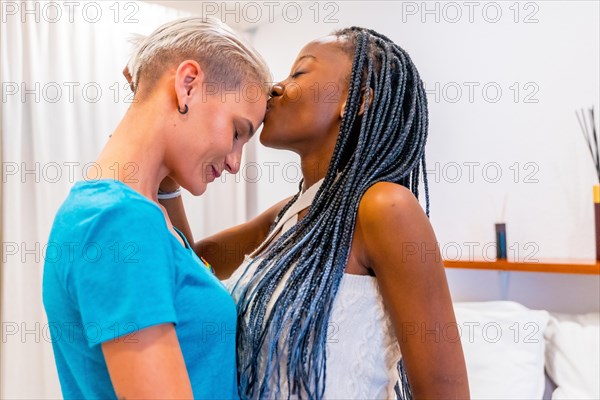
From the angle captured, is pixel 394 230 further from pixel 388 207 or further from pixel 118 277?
pixel 118 277

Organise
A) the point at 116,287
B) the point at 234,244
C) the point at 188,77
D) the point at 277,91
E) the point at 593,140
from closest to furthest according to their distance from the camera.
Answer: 1. the point at 116,287
2. the point at 188,77
3. the point at 277,91
4. the point at 234,244
5. the point at 593,140

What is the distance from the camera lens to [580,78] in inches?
78.5

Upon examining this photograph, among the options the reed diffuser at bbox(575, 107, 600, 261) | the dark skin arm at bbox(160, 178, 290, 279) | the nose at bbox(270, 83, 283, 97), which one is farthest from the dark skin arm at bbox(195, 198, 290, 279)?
the reed diffuser at bbox(575, 107, 600, 261)

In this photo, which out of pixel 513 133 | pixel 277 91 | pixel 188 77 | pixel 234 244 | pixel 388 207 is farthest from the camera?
pixel 513 133

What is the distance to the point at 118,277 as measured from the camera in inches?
24.8

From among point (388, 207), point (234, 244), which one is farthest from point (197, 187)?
point (234, 244)

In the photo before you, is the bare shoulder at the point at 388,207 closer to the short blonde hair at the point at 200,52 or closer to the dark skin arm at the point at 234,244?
the short blonde hair at the point at 200,52

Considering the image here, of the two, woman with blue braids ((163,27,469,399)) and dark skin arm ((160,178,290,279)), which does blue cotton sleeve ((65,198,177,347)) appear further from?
dark skin arm ((160,178,290,279))

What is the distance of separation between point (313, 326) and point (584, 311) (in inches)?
57.4

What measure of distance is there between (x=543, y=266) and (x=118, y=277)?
64.7 inches

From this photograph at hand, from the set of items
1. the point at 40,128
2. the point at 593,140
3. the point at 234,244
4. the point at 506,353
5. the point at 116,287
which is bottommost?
the point at 506,353

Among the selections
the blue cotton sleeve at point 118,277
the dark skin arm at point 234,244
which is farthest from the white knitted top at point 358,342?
the dark skin arm at point 234,244

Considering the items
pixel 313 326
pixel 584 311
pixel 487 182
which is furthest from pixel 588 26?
pixel 313 326

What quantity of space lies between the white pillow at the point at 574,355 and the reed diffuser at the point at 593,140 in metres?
0.24
